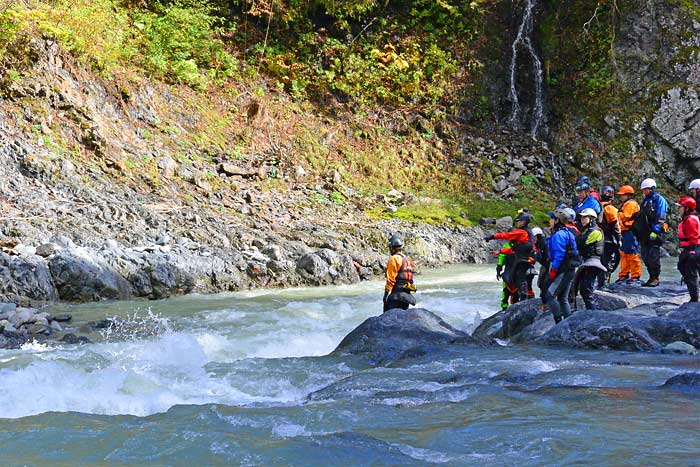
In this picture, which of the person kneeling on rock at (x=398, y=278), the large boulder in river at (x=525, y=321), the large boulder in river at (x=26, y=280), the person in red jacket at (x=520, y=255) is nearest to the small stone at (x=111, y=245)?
the large boulder in river at (x=26, y=280)

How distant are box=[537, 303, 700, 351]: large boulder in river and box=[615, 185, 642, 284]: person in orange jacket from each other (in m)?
3.15

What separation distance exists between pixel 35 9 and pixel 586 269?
1573 centimetres

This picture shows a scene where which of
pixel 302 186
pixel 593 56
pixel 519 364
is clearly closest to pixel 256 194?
pixel 302 186

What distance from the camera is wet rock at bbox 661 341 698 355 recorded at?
7974 millimetres

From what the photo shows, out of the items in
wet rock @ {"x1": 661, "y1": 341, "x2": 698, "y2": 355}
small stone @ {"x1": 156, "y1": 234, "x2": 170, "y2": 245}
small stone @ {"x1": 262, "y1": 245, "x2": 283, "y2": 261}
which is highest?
small stone @ {"x1": 156, "y1": 234, "x2": 170, "y2": 245}

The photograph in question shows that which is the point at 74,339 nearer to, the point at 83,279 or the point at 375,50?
the point at 83,279

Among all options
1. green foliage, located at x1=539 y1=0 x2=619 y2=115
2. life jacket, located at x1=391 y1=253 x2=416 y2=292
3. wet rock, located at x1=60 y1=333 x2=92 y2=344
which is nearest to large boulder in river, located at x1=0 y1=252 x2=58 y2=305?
wet rock, located at x1=60 y1=333 x2=92 y2=344

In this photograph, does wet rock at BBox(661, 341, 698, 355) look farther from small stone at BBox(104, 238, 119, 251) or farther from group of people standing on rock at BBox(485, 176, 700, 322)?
small stone at BBox(104, 238, 119, 251)

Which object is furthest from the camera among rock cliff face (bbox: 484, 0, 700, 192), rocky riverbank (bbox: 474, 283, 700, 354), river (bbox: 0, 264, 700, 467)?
rock cliff face (bbox: 484, 0, 700, 192)

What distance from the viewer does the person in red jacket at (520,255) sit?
35.9ft

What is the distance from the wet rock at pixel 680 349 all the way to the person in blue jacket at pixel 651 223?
377cm

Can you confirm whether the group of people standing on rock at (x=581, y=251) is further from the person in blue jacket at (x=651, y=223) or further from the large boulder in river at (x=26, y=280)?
the large boulder in river at (x=26, y=280)

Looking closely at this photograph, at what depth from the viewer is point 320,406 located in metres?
6.11

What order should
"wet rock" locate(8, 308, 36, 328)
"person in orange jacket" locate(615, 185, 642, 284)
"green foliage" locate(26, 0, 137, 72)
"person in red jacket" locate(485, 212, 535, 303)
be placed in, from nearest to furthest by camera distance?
1. "wet rock" locate(8, 308, 36, 328)
2. "person in red jacket" locate(485, 212, 535, 303)
3. "person in orange jacket" locate(615, 185, 642, 284)
4. "green foliage" locate(26, 0, 137, 72)
